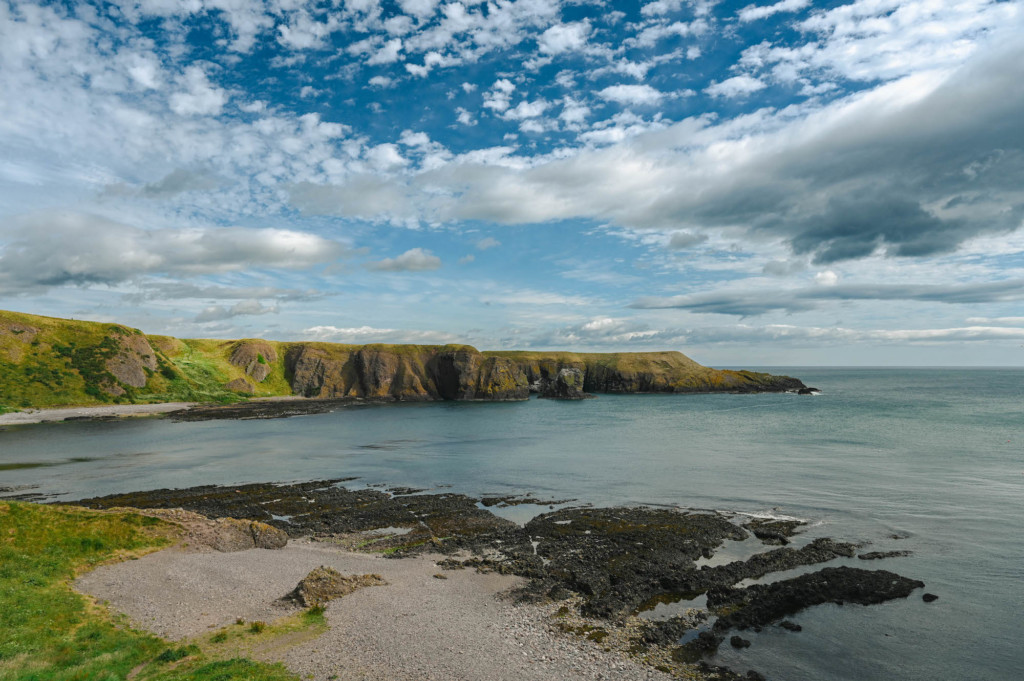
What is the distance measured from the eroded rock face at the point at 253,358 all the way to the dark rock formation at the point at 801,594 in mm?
162398

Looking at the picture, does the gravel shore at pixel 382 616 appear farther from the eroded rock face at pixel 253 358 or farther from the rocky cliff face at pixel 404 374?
the eroded rock face at pixel 253 358

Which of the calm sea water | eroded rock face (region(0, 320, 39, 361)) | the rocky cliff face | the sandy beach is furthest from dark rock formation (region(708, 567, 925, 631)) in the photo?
eroded rock face (region(0, 320, 39, 361))

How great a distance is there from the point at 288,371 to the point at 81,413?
65.6 metres

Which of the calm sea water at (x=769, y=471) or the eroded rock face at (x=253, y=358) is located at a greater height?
the eroded rock face at (x=253, y=358)

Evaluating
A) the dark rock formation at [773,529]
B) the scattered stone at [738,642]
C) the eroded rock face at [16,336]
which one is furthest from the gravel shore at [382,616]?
the eroded rock face at [16,336]

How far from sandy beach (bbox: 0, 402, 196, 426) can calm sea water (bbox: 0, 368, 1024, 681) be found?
374 inches

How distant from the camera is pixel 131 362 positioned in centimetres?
12938

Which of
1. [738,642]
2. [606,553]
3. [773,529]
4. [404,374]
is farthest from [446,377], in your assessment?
[738,642]

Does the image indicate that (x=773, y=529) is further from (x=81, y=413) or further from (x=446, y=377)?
(x=446, y=377)

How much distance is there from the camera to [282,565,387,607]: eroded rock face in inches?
848

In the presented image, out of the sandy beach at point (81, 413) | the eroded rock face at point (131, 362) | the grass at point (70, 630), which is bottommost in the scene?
the sandy beach at point (81, 413)

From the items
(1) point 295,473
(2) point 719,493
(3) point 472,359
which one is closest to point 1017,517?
(2) point 719,493

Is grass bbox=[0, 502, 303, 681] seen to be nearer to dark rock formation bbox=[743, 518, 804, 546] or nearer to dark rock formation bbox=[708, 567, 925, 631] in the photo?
dark rock formation bbox=[708, 567, 925, 631]

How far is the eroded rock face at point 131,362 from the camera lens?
410ft
